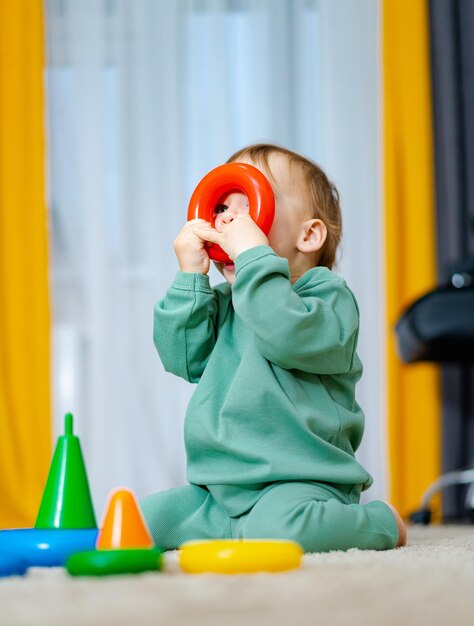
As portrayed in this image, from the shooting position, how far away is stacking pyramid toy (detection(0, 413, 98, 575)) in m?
0.91

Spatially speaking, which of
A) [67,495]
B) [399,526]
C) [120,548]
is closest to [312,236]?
[399,526]

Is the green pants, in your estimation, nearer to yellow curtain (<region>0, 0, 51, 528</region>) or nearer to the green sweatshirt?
the green sweatshirt

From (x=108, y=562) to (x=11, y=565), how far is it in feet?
0.43

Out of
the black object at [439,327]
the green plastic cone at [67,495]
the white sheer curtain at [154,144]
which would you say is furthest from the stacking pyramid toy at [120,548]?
the white sheer curtain at [154,144]

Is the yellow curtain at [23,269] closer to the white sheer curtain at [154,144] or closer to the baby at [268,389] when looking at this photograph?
the white sheer curtain at [154,144]

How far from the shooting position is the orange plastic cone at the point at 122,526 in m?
0.84

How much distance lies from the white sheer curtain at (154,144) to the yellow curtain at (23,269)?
0.08m

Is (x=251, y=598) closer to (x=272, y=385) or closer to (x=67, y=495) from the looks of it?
(x=67, y=495)

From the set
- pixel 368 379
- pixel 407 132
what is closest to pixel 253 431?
pixel 368 379

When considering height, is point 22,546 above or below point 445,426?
above

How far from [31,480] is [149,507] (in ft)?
5.30

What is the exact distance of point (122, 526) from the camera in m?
0.85

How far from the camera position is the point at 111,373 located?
2.83m

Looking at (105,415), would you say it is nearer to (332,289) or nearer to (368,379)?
(368,379)
